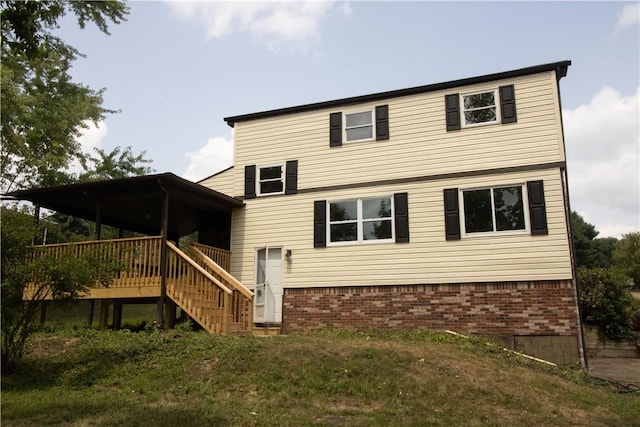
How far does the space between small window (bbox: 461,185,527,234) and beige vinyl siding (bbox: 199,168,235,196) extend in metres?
6.50

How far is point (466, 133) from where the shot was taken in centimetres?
1228

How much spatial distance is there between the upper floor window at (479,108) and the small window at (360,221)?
275 centimetres

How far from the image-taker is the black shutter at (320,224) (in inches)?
513

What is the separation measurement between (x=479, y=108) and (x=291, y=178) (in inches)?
201

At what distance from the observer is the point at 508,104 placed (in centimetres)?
1201

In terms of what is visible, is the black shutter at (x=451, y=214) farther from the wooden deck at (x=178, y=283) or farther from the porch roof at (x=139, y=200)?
the porch roof at (x=139, y=200)

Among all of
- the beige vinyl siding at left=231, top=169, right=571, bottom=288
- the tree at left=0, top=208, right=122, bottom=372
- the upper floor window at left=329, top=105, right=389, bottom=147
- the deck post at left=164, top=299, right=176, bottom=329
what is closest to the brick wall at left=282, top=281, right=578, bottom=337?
the beige vinyl siding at left=231, top=169, right=571, bottom=288

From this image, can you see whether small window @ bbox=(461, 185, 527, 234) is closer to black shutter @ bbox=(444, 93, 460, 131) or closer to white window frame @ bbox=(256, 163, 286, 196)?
black shutter @ bbox=(444, 93, 460, 131)

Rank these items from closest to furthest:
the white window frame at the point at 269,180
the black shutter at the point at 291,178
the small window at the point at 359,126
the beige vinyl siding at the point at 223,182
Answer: the small window at the point at 359,126
the black shutter at the point at 291,178
the white window frame at the point at 269,180
the beige vinyl siding at the point at 223,182

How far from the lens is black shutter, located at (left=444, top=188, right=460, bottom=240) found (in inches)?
463

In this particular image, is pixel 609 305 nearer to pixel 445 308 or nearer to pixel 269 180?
pixel 445 308

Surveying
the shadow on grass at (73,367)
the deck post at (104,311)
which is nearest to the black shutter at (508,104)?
the shadow on grass at (73,367)

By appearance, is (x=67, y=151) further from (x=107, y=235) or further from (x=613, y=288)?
(x=613, y=288)

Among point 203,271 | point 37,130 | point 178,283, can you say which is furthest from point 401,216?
point 37,130
